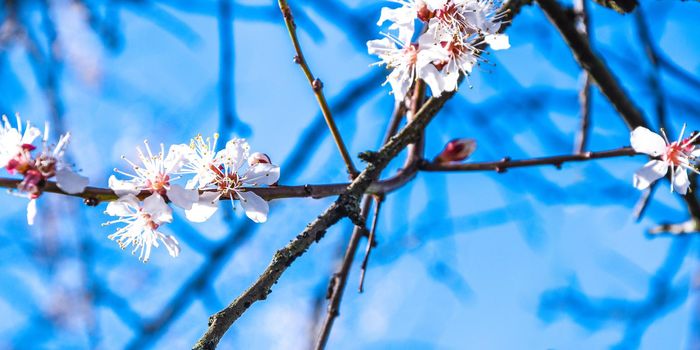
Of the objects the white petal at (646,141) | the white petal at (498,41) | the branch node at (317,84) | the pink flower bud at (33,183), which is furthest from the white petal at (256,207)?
the white petal at (646,141)

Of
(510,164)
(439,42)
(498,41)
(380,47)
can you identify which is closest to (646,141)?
(510,164)

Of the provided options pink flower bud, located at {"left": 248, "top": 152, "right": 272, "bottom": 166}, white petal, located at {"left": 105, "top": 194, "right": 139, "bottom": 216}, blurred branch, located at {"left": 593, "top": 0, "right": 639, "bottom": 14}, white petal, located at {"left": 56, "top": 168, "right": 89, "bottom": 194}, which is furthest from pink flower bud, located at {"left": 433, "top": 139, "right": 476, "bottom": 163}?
white petal, located at {"left": 56, "top": 168, "right": 89, "bottom": 194}

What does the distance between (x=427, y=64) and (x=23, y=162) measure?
0.77 meters

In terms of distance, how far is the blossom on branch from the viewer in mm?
1422

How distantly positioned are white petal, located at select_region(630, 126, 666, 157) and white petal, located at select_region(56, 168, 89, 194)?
1080mm

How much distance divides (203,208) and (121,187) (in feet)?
0.50

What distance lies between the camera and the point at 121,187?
1.12 meters

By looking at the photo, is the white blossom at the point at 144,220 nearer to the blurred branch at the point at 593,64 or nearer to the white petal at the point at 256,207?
the white petal at the point at 256,207

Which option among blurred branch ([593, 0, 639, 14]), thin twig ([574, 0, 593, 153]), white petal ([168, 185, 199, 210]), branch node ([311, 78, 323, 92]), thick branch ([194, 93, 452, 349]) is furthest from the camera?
thin twig ([574, 0, 593, 153])

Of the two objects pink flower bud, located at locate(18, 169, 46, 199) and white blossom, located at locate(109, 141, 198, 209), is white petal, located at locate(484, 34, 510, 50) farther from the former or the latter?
pink flower bud, located at locate(18, 169, 46, 199)

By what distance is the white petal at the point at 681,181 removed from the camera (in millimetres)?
1440

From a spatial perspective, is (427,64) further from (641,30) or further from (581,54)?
(641,30)

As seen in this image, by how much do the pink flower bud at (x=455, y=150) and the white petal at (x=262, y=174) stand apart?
397mm

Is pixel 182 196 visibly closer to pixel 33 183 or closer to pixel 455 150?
pixel 33 183
